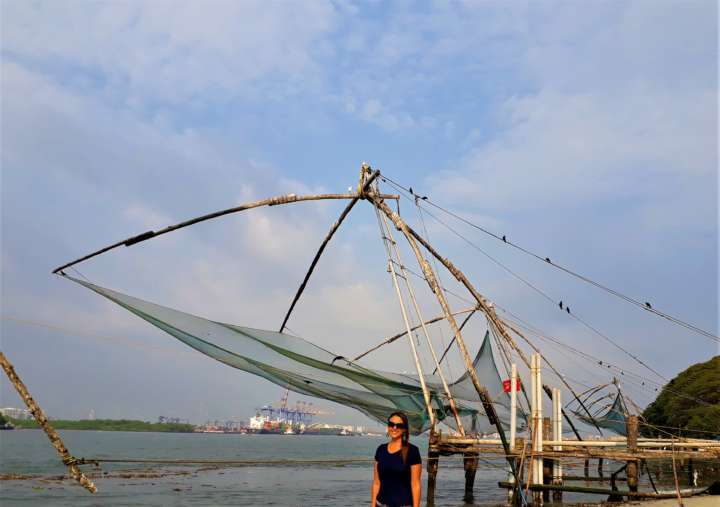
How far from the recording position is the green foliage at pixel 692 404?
2775cm

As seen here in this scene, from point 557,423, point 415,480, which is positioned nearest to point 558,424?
point 557,423

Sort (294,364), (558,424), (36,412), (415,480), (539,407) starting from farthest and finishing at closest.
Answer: (558,424)
(539,407)
(294,364)
(36,412)
(415,480)

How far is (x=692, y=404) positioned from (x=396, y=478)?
106 feet

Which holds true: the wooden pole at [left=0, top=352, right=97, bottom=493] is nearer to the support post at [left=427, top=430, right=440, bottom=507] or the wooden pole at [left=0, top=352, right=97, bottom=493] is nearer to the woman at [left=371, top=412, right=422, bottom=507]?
the woman at [left=371, top=412, right=422, bottom=507]

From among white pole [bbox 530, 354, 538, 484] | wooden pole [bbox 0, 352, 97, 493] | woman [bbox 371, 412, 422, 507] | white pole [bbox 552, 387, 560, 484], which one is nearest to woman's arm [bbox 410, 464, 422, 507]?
woman [bbox 371, 412, 422, 507]

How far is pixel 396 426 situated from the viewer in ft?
15.3

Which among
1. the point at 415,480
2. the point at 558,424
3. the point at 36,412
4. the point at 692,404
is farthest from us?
the point at 692,404

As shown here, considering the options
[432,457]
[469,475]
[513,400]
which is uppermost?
[513,400]

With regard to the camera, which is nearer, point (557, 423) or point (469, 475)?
point (557, 423)

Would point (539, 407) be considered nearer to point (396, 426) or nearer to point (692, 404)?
point (396, 426)

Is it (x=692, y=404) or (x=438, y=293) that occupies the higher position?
(x=438, y=293)

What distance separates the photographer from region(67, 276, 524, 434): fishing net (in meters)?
10.2

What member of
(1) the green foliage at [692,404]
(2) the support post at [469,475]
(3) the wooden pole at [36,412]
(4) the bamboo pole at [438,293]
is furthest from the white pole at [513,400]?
(1) the green foliage at [692,404]

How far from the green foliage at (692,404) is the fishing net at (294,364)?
59.6ft
